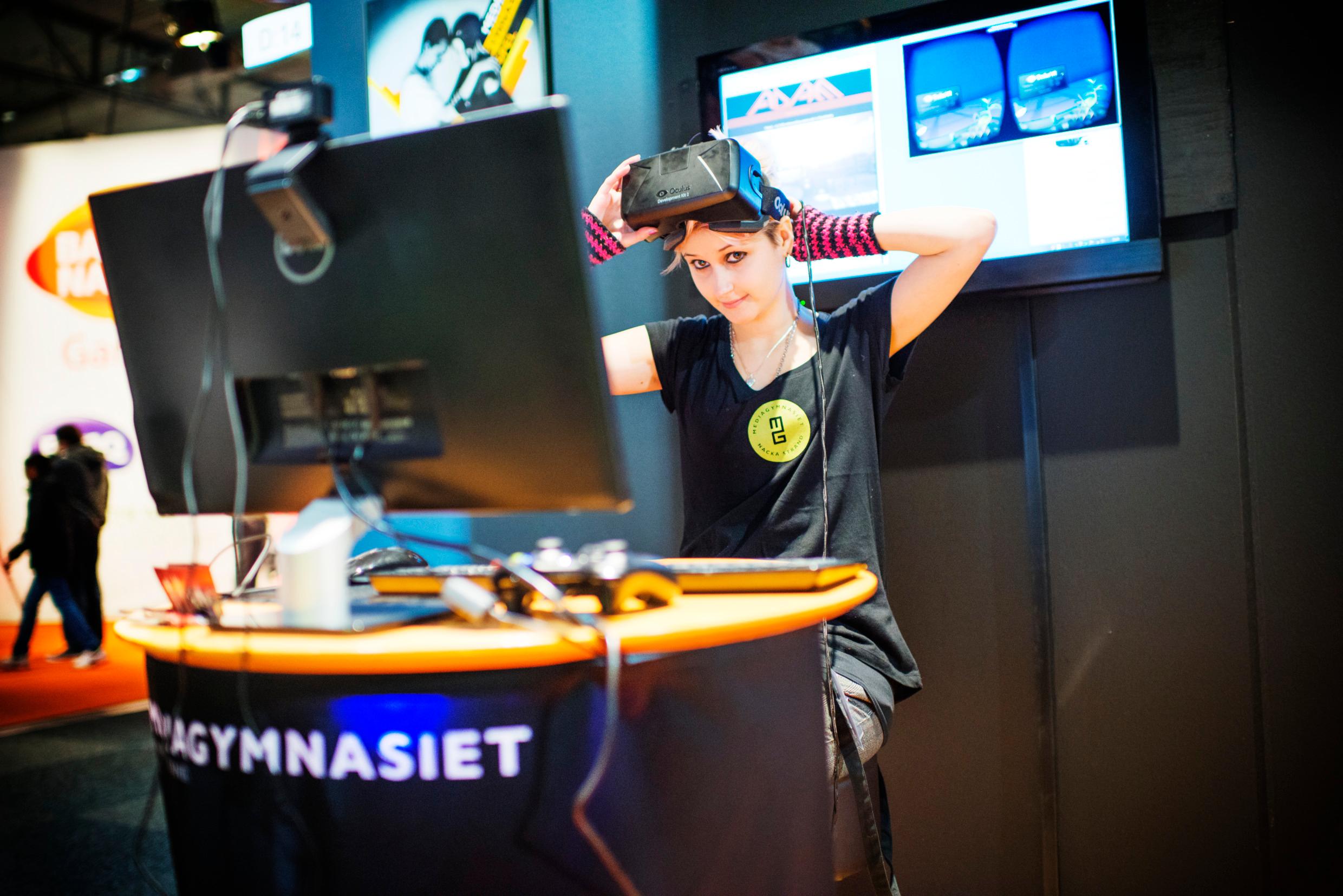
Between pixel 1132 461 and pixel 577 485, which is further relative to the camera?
pixel 1132 461

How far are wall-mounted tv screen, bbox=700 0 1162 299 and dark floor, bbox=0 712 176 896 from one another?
8.22ft

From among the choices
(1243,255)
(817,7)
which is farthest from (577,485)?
(817,7)

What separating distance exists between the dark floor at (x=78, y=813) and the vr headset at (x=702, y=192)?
85.6 inches

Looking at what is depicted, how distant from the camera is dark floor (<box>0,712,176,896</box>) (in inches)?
96.0

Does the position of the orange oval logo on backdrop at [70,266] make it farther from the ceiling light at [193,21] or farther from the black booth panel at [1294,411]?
the black booth panel at [1294,411]

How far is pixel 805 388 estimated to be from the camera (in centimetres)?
177

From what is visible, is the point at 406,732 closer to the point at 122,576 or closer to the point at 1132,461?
the point at 1132,461

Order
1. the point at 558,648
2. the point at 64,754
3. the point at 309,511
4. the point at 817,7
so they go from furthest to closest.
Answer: the point at 64,754, the point at 817,7, the point at 309,511, the point at 558,648

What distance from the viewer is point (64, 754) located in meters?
3.69

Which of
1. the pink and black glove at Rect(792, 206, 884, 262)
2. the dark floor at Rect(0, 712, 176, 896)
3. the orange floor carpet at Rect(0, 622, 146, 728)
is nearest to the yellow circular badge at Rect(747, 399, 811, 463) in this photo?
the pink and black glove at Rect(792, 206, 884, 262)

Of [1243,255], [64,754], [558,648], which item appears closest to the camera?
[558,648]

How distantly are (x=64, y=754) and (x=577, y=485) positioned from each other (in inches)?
153

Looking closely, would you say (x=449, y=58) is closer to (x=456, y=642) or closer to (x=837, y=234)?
(x=837, y=234)

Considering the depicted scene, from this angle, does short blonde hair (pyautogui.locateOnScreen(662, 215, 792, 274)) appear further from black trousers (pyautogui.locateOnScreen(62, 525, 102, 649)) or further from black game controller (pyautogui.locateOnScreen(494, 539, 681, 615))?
black trousers (pyautogui.locateOnScreen(62, 525, 102, 649))
